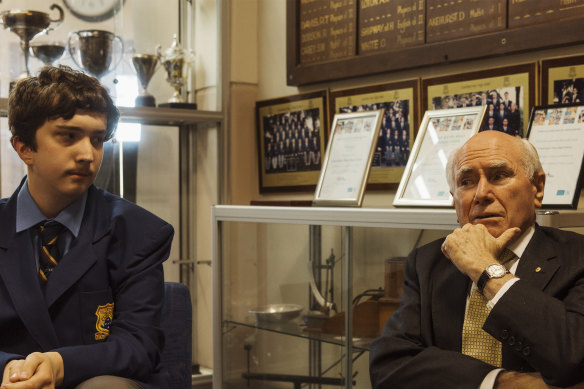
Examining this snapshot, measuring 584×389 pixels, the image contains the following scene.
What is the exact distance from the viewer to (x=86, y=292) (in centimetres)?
177

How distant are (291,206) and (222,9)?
136cm

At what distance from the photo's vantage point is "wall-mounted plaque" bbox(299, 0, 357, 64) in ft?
10.9

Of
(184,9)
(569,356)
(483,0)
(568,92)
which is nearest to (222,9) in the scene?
(184,9)

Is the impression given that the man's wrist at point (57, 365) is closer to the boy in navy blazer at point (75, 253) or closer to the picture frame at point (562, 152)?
the boy in navy blazer at point (75, 253)

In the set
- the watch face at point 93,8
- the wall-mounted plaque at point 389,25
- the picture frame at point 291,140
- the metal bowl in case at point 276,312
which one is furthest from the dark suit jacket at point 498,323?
the watch face at point 93,8

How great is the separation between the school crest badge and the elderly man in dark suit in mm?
631

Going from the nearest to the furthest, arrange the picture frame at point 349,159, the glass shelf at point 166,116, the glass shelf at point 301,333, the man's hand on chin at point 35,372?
1. the man's hand on chin at point 35,372
2. the glass shelf at point 301,333
3. the picture frame at point 349,159
4. the glass shelf at point 166,116

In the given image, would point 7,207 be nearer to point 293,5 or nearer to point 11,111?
point 11,111

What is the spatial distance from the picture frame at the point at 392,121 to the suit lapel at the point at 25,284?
5.51ft

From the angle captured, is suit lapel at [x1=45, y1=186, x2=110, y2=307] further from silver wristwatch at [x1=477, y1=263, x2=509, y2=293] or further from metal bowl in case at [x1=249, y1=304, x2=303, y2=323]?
metal bowl in case at [x1=249, y1=304, x2=303, y2=323]

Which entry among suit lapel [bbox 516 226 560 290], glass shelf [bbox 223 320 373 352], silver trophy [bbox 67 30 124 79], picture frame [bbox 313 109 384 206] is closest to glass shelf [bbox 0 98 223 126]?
silver trophy [bbox 67 30 124 79]

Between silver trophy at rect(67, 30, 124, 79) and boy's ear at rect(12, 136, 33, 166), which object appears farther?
silver trophy at rect(67, 30, 124, 79)

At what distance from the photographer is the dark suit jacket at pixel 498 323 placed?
5.15ft

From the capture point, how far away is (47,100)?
176 cm
